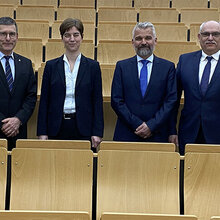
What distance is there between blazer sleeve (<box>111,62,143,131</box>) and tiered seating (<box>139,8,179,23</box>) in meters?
0.75

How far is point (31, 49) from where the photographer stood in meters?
1.51

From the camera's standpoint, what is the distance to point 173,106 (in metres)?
1.11

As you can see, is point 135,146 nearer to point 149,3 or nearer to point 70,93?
point 70,93

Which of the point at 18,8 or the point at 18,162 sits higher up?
the point at 18,8

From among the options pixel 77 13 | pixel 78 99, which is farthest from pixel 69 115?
pixel 77 13

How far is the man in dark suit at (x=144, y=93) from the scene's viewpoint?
1.10 metres

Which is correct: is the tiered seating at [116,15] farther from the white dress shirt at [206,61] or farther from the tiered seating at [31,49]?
the white dress shirt at [206,61]

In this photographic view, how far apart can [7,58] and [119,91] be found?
248mm

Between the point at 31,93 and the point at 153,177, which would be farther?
the point at 31,93

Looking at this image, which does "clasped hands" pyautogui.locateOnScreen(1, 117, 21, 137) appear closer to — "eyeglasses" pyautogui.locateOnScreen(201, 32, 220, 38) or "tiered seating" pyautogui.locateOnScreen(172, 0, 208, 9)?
"eyeglasses" pyautogui.locateOnScreen(201, 32, 220, 38)

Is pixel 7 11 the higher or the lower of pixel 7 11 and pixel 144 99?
the higher

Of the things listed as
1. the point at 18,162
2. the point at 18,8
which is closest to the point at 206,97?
the point at 18,162

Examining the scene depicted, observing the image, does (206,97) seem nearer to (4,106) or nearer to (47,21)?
(4,106)

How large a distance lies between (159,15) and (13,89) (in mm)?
872
